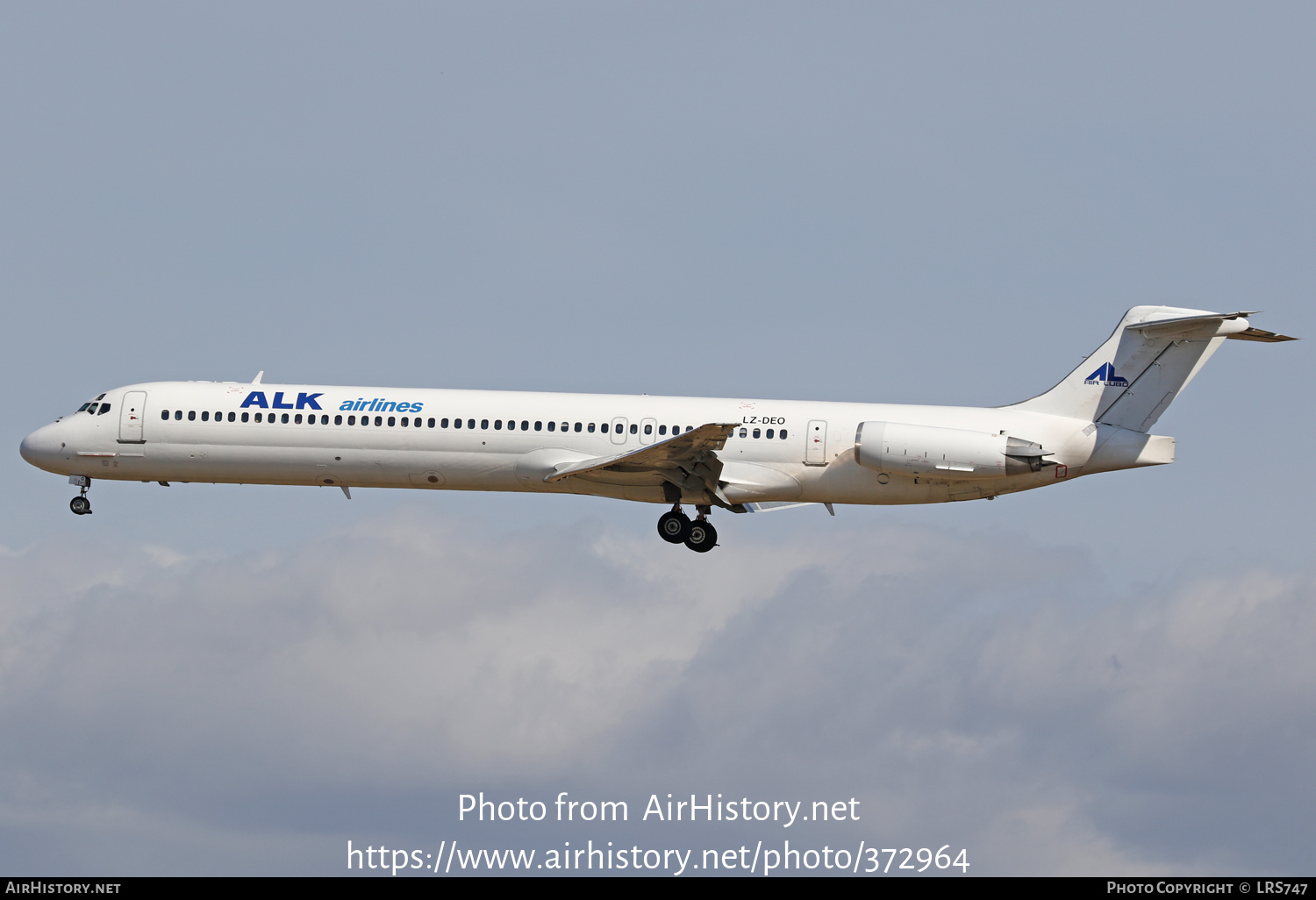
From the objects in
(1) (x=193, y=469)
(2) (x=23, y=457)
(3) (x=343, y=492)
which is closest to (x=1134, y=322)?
(3) (x=343, y=492)

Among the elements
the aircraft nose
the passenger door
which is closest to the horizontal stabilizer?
the passenger door

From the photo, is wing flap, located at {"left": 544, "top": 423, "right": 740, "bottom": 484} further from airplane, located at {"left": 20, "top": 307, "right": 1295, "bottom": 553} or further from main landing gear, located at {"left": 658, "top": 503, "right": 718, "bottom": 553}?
main landing gear, located at {"left": 658, "top": 503, "right": 718, "bottom": 553}

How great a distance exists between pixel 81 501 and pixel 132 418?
2.54 m

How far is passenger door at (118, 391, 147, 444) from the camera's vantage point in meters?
33.2

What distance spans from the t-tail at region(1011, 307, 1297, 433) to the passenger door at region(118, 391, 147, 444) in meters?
20.8

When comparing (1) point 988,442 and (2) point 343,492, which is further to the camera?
(2) point 343,492

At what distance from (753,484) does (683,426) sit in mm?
2048

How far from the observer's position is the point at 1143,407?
3173 centimetres

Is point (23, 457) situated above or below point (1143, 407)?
above

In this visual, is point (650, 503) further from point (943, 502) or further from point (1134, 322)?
point (1134, 322)

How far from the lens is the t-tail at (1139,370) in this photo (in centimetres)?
3145

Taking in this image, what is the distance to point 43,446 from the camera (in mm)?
33938

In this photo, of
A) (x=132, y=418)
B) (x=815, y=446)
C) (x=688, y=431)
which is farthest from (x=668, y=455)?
(x=132, y=418)

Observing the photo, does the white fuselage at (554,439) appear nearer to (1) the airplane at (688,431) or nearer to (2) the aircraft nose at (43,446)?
(1) the airplane at (688,431)
